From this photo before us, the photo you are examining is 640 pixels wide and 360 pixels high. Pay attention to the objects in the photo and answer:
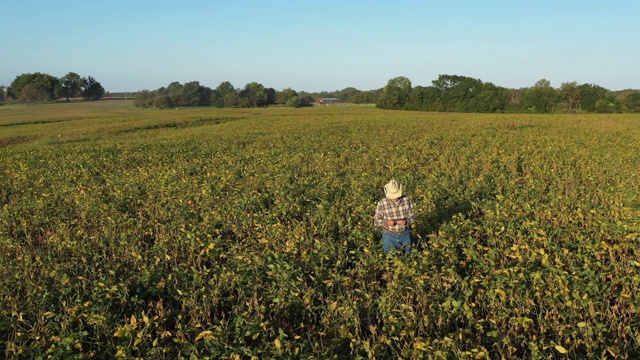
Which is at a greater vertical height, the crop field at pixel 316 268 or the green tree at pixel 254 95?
the green tree at pixel 254 95

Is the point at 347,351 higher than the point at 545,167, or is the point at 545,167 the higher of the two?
the point at 545,167

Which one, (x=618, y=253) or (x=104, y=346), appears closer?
(x=104, y=346)

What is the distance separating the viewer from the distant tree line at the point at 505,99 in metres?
83.4

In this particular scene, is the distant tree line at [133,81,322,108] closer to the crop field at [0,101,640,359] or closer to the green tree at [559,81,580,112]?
the green tree at [559,81,580,112]

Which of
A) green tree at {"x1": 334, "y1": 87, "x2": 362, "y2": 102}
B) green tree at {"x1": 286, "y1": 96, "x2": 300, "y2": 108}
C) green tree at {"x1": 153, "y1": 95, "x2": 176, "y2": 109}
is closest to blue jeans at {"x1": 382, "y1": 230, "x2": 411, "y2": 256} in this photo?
green tree at {"x1": 286, "y1": 96, "x2": 300, "y2": 108}

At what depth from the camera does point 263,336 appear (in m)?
4.20

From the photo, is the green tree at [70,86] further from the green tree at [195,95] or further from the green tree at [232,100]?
the green tree at [232,100]

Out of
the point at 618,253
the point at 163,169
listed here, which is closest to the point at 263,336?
the point at 618,253

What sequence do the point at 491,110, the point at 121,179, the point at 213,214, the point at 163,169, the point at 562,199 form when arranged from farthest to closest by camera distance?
the point at 491,110 → the point at 163,169 → the point at 121,179 → the point at 562,199 → the point at 213,214

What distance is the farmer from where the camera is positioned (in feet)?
19.7

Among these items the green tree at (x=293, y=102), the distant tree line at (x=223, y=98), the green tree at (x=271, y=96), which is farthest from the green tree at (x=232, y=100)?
the green tree at (x=293, y=102)

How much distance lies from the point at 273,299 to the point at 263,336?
68cm

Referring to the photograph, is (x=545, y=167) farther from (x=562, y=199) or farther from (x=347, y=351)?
(x=347, y=351)

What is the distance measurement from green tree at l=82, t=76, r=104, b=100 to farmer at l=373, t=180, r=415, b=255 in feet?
475
